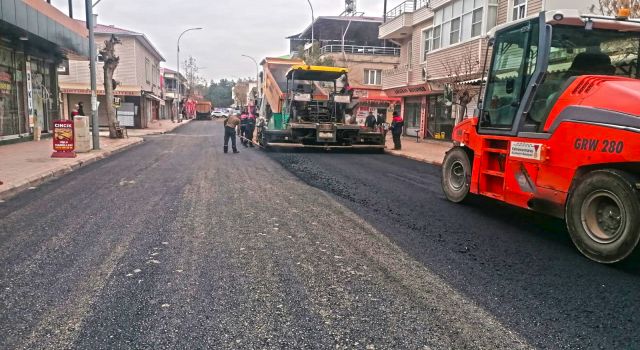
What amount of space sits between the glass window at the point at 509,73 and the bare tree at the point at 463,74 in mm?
10090

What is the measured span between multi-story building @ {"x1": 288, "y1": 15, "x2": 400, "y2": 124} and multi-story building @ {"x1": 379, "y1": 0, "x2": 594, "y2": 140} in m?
2.93

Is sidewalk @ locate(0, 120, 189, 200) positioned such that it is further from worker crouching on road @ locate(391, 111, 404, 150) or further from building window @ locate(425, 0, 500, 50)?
building window @ locate(425, 0, 500, 50)

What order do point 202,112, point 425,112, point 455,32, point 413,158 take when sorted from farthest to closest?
point 202,112 → point 425,112 → point 455,32 → point 413,158

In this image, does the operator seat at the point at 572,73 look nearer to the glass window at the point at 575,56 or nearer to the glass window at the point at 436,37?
the glass window at the point at 575,56

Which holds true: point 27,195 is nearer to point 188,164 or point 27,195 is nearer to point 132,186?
point 132,186

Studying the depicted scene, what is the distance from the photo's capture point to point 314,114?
1953cm

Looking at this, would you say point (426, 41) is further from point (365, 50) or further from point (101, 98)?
point (101, 98)

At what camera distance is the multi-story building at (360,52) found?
38031 millimetres

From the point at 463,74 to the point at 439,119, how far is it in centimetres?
625

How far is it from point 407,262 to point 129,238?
124 inches

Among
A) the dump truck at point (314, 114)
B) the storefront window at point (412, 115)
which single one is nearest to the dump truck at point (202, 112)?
the storefront window at point (412, 115)

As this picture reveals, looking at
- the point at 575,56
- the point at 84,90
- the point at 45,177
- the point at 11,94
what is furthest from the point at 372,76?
the point at 575,56

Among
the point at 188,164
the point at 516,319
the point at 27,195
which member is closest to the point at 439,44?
the point at 188,164

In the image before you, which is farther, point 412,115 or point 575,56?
point 412,115
